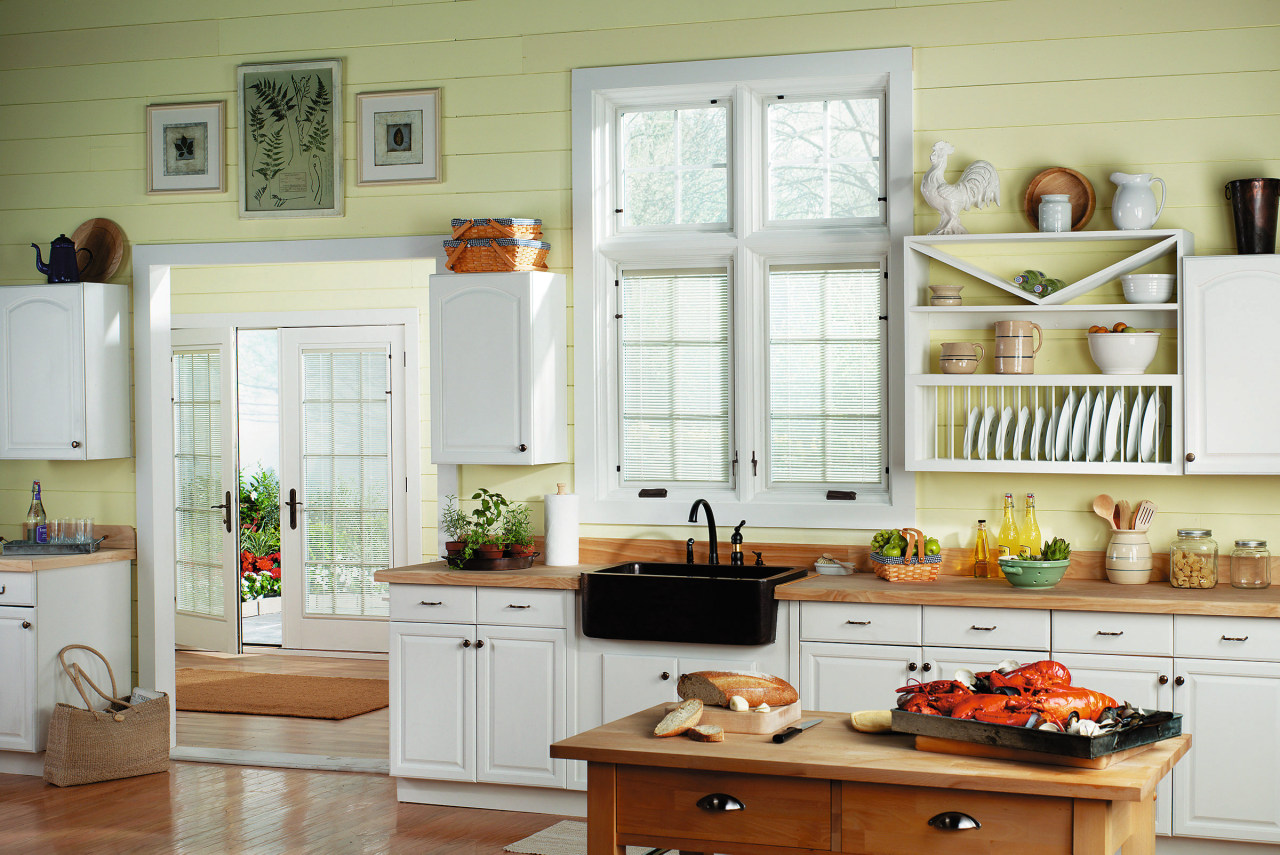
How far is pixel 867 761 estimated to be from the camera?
2242mm

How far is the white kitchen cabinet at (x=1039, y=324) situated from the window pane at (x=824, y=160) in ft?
1.40

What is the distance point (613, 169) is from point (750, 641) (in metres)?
1.99

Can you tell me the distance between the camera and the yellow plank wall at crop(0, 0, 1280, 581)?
14.6ft

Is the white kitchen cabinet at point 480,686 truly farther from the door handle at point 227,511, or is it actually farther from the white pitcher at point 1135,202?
the door handle at point 227,511

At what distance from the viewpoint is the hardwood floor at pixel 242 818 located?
4324mm

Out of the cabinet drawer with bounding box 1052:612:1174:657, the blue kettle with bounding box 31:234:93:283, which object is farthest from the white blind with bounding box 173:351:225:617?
the cabinet drawer with bounding box 1052:612:1174:657

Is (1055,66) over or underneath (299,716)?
over

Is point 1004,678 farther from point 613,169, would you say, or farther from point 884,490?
point 613,169

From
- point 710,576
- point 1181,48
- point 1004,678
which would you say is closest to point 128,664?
point 710,576

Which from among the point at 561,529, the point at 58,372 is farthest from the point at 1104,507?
the point at 58,372

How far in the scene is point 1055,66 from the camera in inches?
180

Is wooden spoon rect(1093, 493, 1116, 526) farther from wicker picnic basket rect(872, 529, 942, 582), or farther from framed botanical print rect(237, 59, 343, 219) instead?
framed botanical print rect(237, 59, 343, 219)

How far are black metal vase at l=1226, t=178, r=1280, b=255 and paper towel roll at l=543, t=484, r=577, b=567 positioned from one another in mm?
2542

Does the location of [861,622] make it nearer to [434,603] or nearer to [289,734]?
[434,603]
